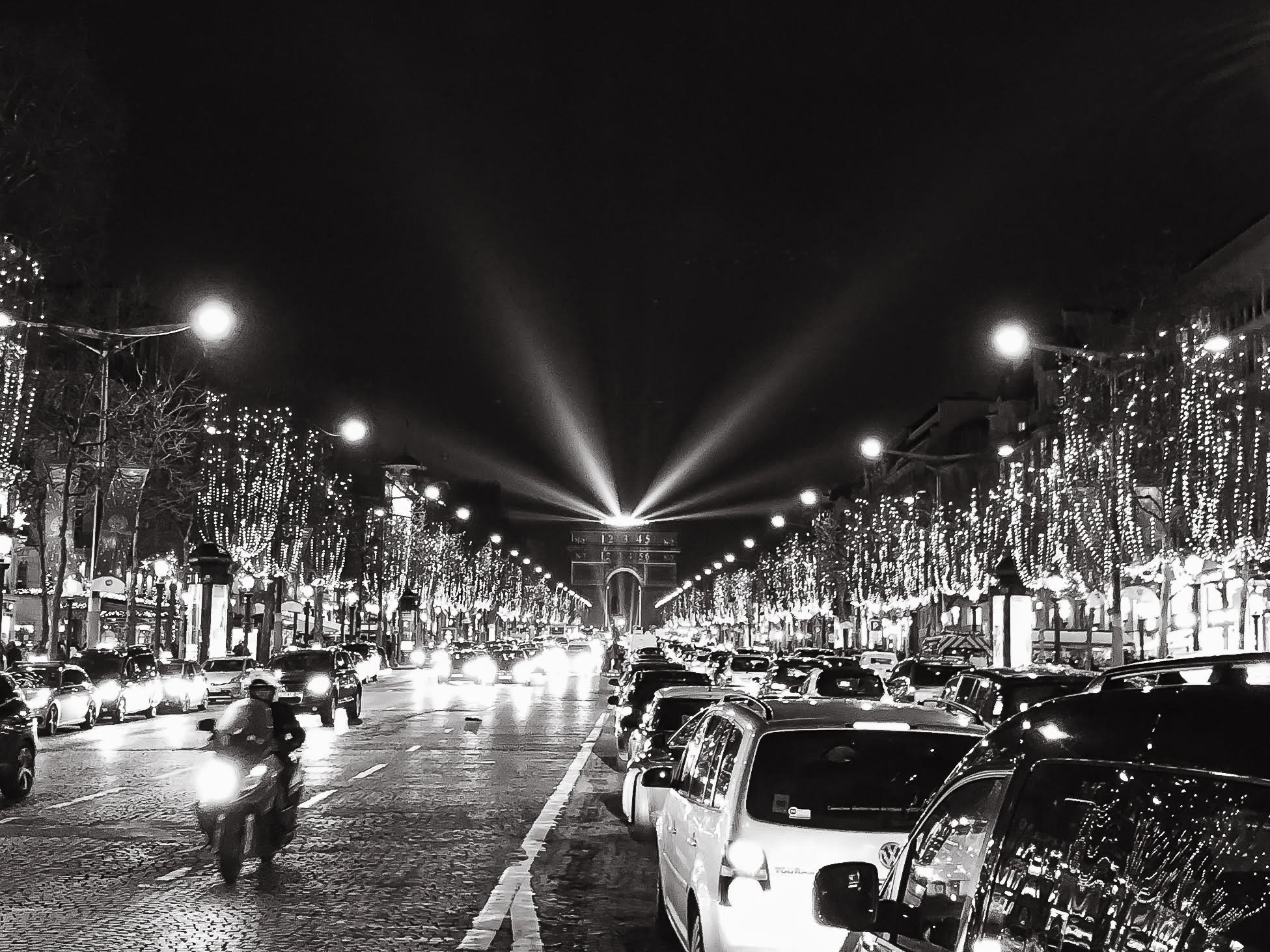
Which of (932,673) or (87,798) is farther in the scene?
(932,673)

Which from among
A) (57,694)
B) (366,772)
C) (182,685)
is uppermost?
(57,694)

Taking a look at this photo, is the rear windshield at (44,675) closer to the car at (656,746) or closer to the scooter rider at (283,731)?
the car at (656,746)

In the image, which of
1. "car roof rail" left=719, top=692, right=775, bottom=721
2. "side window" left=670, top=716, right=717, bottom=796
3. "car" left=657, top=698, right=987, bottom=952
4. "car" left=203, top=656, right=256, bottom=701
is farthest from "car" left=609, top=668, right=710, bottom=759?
"car" left=203, top=656, right=256, bottom=701

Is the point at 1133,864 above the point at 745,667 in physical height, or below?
above

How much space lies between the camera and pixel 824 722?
869 centimetres

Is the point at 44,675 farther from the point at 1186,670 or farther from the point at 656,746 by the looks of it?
the point at 1186,670

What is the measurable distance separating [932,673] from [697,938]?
28.6 m

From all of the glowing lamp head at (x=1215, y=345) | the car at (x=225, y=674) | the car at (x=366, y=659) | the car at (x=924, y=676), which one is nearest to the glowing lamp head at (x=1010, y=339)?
the car at (x=924, y=676)

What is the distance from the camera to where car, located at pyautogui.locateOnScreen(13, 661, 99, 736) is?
33.1 metres

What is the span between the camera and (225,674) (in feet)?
175

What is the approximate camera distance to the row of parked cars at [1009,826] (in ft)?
10.6

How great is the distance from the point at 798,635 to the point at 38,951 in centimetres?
13838

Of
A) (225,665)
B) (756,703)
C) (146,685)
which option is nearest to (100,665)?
(146,685)

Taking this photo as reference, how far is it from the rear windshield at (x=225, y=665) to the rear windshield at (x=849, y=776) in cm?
4749
